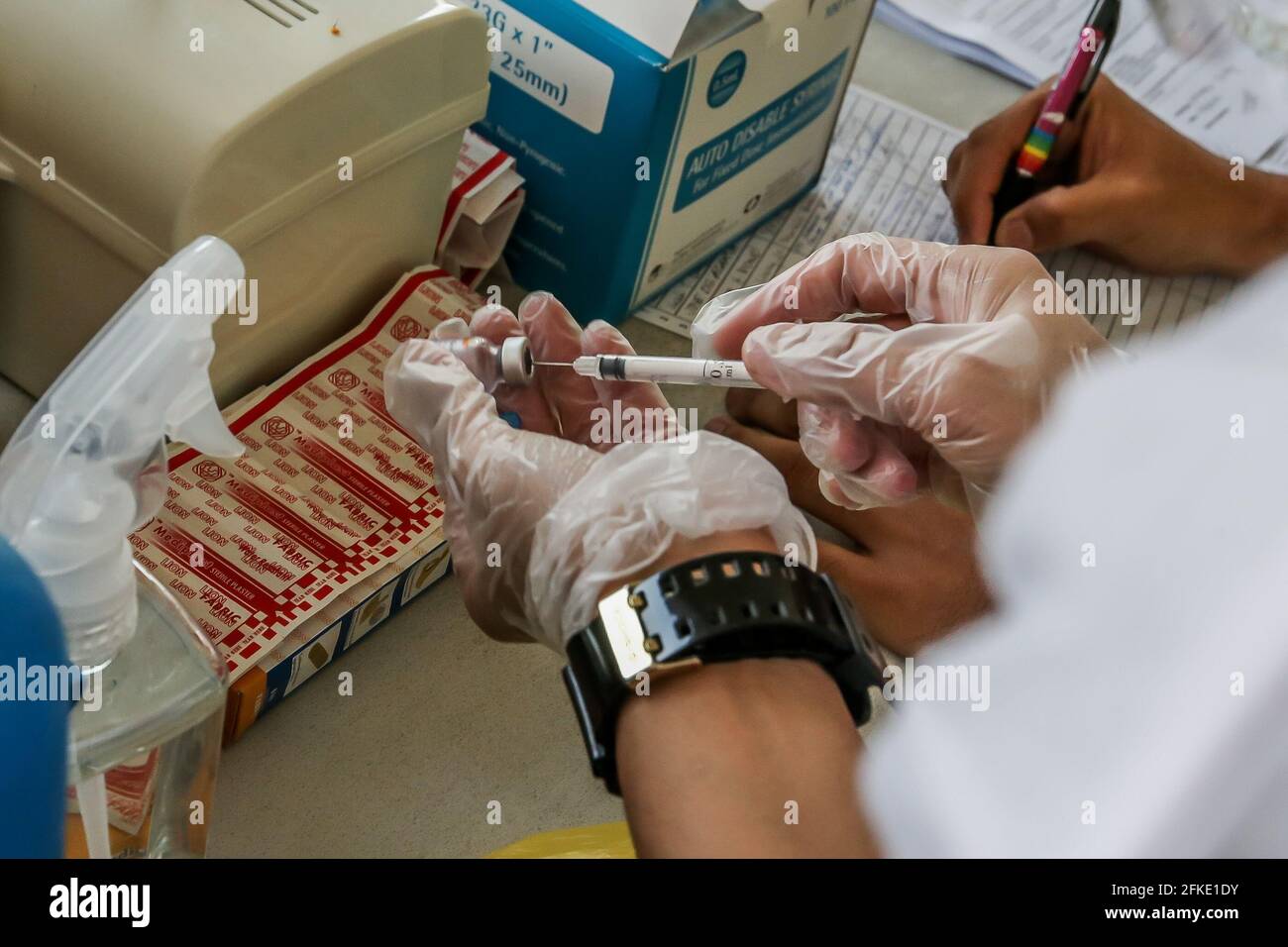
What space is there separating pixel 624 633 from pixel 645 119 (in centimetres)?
42

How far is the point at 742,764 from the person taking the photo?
0.43 m

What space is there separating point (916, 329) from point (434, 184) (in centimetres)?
36

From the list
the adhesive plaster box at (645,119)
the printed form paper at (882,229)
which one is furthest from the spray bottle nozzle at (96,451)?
the printed form paper at (882,229)

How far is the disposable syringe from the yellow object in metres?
0.21

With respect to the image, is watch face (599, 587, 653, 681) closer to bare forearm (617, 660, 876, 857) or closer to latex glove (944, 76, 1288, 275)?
bare forearm (617, 660, 876, 857)

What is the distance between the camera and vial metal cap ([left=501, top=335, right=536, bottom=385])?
0.61m

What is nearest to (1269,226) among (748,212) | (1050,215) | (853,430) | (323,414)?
(1050,215)

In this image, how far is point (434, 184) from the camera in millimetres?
775

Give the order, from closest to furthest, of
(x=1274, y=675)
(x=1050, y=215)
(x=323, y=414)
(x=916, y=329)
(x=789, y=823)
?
(x=1274, y=675)
(x=789, y=823)
(x=916, y=329)
(x=323, y=414)
(x=1050, y=215)

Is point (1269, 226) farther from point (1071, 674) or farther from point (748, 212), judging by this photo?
point (1071, 674)

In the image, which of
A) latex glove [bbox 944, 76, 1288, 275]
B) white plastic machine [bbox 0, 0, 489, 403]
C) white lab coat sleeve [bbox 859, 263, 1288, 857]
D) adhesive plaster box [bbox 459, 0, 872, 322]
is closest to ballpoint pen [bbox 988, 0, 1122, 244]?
latex glove [bbox 944, 76, 1288, 275]


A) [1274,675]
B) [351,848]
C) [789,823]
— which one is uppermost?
[1274,675]

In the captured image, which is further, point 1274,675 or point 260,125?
point 260,125

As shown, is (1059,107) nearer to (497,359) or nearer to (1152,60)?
(1152,60)
